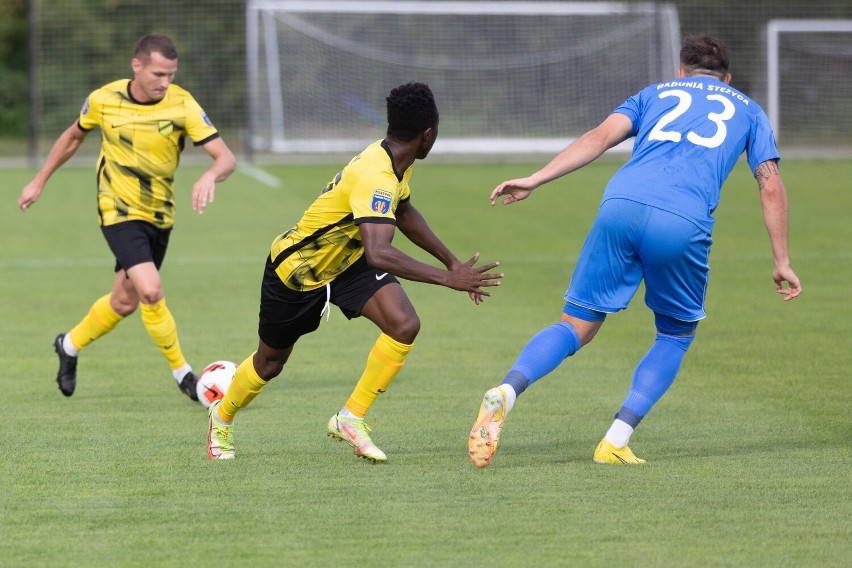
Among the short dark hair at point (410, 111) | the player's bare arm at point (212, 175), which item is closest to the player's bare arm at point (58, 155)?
the player's bare arm at point (212, 175)

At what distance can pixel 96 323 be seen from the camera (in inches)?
310

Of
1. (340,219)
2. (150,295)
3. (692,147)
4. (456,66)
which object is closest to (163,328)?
(150,295)

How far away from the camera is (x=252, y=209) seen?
18.3m

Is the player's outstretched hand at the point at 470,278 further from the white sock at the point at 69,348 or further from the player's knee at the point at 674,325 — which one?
the white sock at the point at 69,348

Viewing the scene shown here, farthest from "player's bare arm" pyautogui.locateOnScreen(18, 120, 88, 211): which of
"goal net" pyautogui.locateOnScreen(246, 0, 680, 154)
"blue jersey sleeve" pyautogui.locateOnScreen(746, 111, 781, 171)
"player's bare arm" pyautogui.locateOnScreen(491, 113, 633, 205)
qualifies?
"goal net" pyautogui.locateOnScreen(246, 0, 680, 154)

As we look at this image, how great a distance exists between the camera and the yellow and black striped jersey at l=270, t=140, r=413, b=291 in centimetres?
544

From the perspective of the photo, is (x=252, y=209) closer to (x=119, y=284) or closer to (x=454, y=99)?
(x=454, y=99)

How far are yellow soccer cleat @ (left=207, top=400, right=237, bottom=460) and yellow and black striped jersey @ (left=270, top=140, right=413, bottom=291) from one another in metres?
0.74

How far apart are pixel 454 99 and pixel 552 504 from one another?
20.9 metres

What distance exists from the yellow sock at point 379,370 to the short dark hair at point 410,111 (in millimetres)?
932

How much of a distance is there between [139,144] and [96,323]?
1.11 metres

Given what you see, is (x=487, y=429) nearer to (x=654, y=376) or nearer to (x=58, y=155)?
(x=654, y=376)

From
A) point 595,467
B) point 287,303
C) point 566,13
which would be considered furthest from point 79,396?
point 566,13

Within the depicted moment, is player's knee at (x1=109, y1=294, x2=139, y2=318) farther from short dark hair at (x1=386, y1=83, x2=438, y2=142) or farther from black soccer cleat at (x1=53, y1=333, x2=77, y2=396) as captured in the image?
short dark hair at (x1=386, y1=83, x2=438, y2=142)
